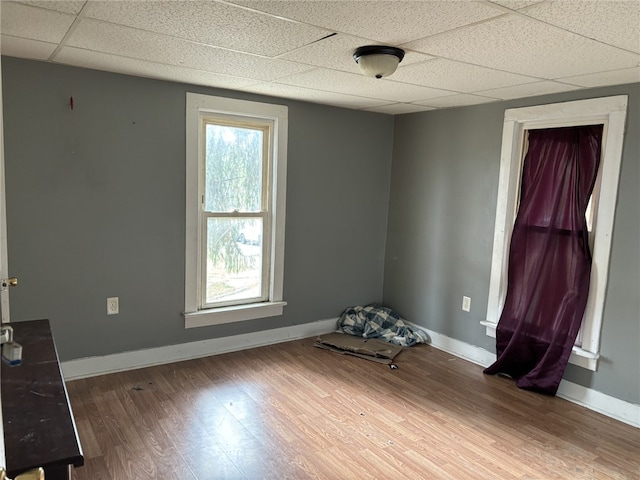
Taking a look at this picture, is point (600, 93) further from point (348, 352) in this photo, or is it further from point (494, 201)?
point (348, 352)

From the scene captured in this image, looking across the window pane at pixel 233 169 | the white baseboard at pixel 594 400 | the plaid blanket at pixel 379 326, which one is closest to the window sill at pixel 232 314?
the plaid blanket at pixel 379 326

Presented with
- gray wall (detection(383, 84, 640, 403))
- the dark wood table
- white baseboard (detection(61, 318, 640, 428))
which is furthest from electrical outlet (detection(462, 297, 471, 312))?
the dark wood table

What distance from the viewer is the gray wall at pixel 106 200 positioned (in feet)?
9.39

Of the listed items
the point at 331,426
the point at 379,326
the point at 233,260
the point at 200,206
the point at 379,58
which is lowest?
the point at 331,426

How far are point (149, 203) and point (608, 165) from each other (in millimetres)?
2961

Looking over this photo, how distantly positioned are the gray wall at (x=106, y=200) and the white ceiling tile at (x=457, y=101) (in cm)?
87

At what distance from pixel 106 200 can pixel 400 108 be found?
2.41 m

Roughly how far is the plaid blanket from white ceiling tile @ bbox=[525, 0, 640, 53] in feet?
9.01

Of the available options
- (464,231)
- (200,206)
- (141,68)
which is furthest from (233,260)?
(464,231)

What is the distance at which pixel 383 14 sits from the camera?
178 cm

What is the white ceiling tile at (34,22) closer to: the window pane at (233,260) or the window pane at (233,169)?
the window pane at (233,169)

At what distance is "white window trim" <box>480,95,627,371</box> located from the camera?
9.42 feet

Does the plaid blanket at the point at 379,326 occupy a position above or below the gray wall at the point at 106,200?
below

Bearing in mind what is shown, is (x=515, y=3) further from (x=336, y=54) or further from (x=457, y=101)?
(x=457, y=101)
